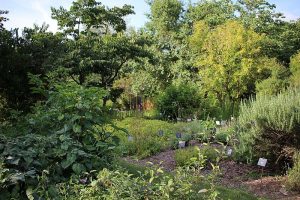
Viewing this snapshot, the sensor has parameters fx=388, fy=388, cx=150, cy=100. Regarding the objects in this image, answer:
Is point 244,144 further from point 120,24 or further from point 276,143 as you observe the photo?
point 120,24

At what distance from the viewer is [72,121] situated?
3.47 metres

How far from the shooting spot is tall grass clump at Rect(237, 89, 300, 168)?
5.54 m

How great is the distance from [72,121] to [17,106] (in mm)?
3712

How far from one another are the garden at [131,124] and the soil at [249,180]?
0.05 ft

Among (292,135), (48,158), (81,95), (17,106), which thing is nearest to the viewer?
(48,158)

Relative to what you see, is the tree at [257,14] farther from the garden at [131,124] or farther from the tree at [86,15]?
the tree at [86,15]

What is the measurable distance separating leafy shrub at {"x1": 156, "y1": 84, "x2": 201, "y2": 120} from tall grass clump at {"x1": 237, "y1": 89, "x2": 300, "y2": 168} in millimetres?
6919

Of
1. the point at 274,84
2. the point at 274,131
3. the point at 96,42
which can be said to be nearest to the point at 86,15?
the point at 96,42

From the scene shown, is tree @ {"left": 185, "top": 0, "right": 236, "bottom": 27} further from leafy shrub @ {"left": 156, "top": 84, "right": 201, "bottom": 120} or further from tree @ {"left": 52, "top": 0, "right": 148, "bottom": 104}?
leafy shrub @ {"left": 156, "top": 84, "right": 201, "bottom": 120}

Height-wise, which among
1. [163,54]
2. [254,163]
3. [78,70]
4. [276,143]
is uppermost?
[163,54]

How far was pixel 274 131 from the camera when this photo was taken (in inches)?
222

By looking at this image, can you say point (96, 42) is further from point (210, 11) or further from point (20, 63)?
point (210, 11)

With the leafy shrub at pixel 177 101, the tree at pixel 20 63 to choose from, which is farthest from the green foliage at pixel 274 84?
the tree at pixel 20 63

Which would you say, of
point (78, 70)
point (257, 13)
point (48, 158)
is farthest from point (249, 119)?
point (257, 13)
